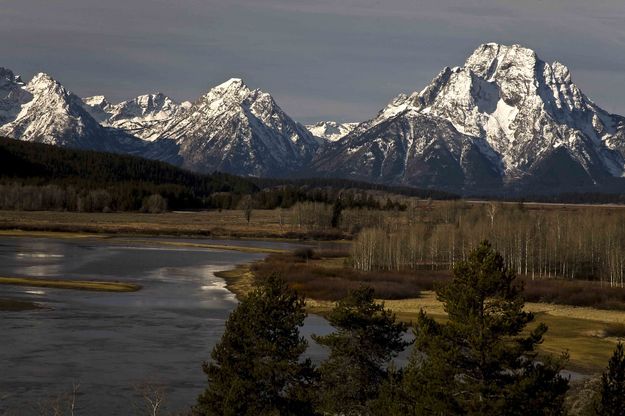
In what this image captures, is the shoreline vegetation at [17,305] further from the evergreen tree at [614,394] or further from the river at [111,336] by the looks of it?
the evergreen tree at [614,394]

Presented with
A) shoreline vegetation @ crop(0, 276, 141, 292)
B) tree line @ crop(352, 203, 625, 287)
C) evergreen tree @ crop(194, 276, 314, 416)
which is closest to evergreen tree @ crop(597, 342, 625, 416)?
evergreen tree @ crop(194, 276, 314, 416)

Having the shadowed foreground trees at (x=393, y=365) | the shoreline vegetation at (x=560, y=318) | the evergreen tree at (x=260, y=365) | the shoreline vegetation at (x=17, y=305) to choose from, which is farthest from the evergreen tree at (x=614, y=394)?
the shoreline vegetation at (x=17, y=305)

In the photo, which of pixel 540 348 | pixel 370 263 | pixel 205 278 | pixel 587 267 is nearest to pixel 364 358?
pixel 540 348

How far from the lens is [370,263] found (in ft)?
400

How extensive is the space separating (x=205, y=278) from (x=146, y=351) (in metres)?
48.9

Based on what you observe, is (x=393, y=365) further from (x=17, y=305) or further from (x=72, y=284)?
(x=72, y=284)

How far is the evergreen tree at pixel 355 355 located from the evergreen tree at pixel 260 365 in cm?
92

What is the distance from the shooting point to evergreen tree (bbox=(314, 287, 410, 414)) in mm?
→ 29062

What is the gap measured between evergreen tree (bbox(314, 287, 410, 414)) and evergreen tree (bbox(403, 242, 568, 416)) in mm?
3275

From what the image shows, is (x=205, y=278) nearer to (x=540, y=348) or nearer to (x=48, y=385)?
(x=540, y=348)

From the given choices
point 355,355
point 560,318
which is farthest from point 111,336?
point 560,318

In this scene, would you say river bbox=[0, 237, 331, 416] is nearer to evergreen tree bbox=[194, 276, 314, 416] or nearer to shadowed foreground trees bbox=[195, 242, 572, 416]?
evergreen tree bbox=[194, 276, 314, 416]

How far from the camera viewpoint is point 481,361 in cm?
2539

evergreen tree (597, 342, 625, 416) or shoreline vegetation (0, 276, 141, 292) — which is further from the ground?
evergreen tree (597, 342, 625, 416)
